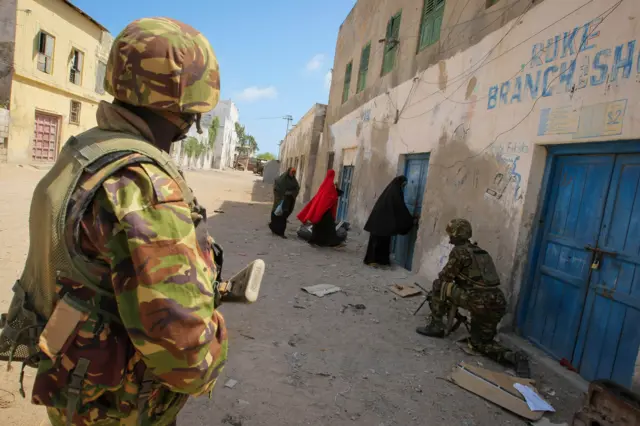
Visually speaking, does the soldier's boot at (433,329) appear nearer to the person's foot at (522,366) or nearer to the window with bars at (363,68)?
the person's foot at (522,366)

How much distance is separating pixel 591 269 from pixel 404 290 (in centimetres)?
234

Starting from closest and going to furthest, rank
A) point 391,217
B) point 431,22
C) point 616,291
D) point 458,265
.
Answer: point 616,291 < point 458,265 < point 391,217 < point 431,22

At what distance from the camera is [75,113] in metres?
17.3

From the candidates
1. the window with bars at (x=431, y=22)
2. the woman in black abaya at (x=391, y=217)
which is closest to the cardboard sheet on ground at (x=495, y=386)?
the woman in black abaya at (x=391, y=217)

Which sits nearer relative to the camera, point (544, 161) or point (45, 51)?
point (544, 161)

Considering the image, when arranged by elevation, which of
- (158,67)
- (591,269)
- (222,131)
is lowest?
(591,269)

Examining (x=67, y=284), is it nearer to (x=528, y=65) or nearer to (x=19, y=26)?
(x=528, y=65)

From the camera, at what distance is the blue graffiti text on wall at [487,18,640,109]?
312cm

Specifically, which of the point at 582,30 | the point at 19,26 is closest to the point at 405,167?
the point at 582,30

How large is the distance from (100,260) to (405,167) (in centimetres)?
672

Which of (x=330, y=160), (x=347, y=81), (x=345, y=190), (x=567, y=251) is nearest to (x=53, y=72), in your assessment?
(x=330, y=160)

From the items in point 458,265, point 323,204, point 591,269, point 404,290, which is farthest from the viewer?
point 323,204

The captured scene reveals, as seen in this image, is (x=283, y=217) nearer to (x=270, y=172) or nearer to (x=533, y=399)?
Result: (x=533, y=399)

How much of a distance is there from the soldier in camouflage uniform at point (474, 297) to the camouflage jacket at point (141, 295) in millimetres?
3166
